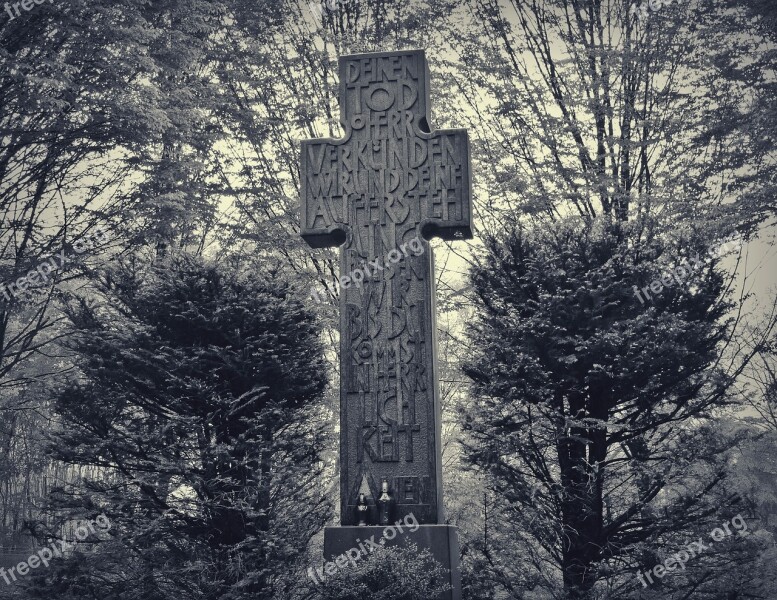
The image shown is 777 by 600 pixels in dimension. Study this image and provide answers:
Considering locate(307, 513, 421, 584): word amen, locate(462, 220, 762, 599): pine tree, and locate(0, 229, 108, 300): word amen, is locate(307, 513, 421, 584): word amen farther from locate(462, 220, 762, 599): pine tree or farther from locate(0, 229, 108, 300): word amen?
locate(0, 229, 108, 300): word amen

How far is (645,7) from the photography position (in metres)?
13.2

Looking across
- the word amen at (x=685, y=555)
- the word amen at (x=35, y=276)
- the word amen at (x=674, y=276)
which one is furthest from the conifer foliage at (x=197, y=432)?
the word amen at (x=674, y=276)

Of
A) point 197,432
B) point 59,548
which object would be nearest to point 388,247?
Result: point 197,432

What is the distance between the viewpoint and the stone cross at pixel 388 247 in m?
6.93

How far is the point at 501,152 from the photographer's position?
13.6 meters

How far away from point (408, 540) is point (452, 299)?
8169mm

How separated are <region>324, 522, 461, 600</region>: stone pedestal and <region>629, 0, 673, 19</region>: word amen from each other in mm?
10038

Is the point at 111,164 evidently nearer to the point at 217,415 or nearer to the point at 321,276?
the point at 321,276

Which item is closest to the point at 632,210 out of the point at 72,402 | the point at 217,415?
the point at 217,415

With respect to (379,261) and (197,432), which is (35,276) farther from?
(379,261)

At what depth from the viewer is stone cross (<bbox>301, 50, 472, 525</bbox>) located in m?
6.93

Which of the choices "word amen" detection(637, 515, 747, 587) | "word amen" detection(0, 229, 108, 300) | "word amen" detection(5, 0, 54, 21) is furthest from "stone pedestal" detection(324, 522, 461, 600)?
"word amen" detection(5, 0, 54, 21)

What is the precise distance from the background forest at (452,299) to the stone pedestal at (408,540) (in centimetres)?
38

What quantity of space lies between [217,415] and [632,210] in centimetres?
725
